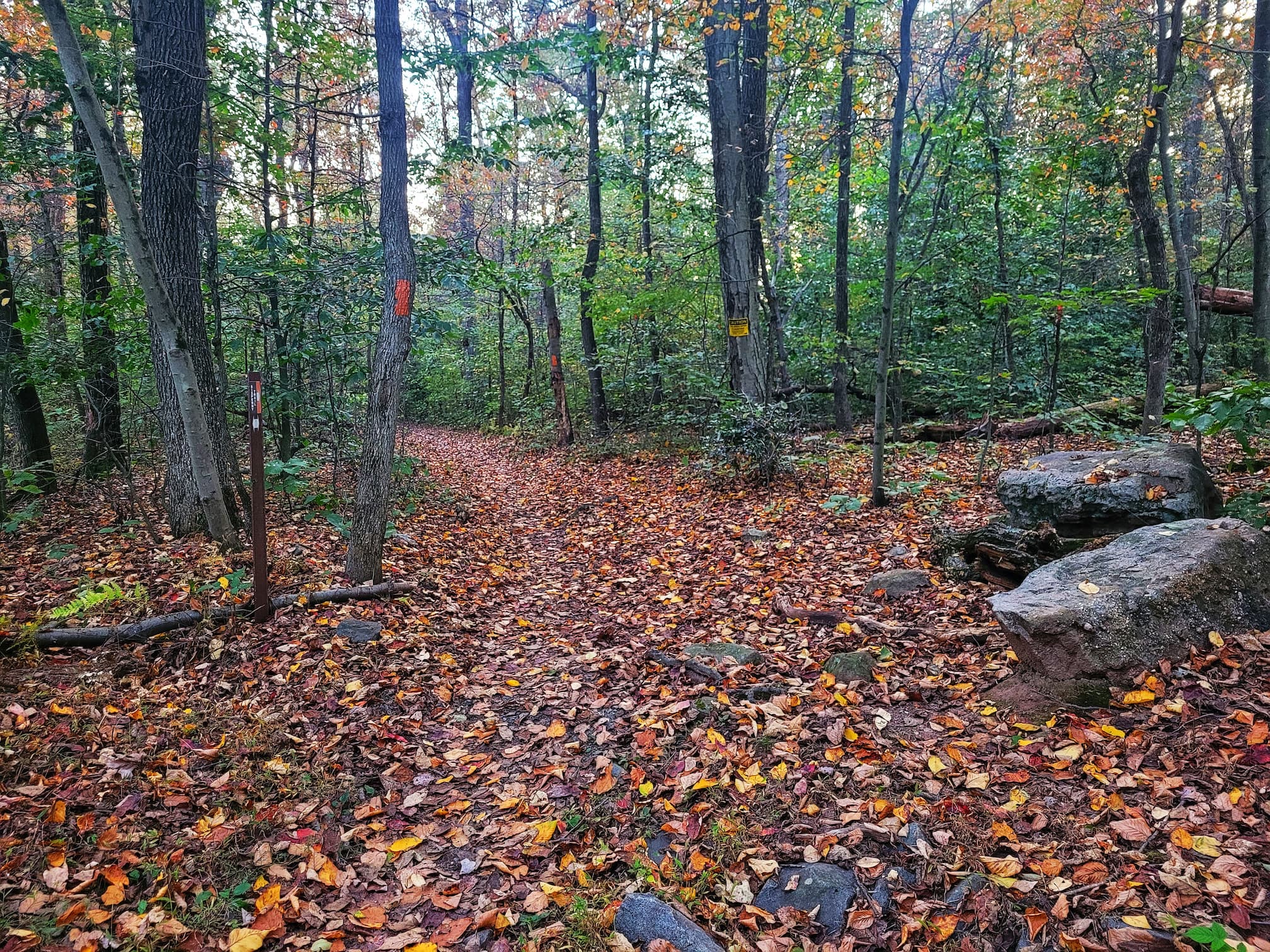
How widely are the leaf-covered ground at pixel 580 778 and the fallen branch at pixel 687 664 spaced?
9 cm

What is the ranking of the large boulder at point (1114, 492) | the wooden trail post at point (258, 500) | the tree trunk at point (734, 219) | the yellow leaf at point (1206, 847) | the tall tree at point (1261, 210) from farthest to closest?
the tall tree at point (1261, 210), the tree trunk at point (734, 219), the large boulder at point (1114, 492), the wooden trail post at point (258, 500), the yellow leaf at point (1206, 847)

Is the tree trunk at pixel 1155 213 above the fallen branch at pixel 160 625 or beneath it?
above

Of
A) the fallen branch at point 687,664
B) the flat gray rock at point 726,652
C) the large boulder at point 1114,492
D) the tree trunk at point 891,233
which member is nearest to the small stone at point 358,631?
the fallen branch at point 687,664

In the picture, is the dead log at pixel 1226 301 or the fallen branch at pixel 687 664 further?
the dead log at pixel 1226 301

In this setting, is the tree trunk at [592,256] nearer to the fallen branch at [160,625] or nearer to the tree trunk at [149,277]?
the tree trunk at [149,277]

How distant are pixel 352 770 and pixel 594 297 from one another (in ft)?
33.8

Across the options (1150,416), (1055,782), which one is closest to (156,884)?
(1055,782)

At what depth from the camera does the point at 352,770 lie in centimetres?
377

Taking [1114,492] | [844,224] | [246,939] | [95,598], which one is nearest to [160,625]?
[95,598]

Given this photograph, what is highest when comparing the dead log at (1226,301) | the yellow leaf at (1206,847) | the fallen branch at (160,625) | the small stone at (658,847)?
the dead log at (1226,301)

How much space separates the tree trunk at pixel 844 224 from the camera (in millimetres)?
9211

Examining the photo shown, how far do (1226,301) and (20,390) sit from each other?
18.6 m

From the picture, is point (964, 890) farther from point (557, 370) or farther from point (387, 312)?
point (557, 370)

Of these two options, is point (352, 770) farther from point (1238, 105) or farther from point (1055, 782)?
point (1238, 105)
